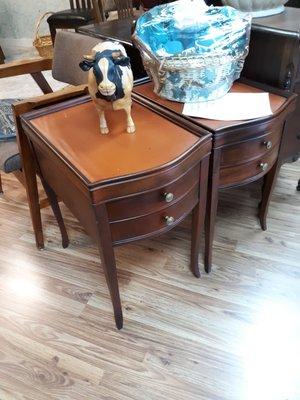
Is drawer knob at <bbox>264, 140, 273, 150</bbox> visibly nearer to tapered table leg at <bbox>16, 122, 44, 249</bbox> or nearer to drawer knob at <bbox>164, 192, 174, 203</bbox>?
drawer knob at <bbox>164, 192, 174, 203</bbox>

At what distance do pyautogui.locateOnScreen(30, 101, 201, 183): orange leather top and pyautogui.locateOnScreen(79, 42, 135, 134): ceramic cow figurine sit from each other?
0.10 metres

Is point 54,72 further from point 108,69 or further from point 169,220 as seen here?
point 169,220

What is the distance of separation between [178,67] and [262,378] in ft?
3.14

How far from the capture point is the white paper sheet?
0.98 m

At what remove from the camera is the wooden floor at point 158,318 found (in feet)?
3.40

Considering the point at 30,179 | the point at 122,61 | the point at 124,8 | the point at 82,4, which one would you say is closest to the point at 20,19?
the point at 82,4

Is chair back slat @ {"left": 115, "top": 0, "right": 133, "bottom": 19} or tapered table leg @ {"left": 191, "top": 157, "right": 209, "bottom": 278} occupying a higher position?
chair back slat @ {"left": 115, "top": 0, "right": 133, "bottom": 19}

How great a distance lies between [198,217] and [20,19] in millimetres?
3649

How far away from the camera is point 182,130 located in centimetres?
95

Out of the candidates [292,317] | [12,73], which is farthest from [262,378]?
[12,73]

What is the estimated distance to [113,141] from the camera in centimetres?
92

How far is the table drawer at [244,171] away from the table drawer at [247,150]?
0.02 metres

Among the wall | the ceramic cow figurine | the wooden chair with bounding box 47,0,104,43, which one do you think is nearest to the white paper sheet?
the ceramic cow figurine

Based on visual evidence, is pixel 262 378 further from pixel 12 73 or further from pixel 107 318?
pixel 12 73
